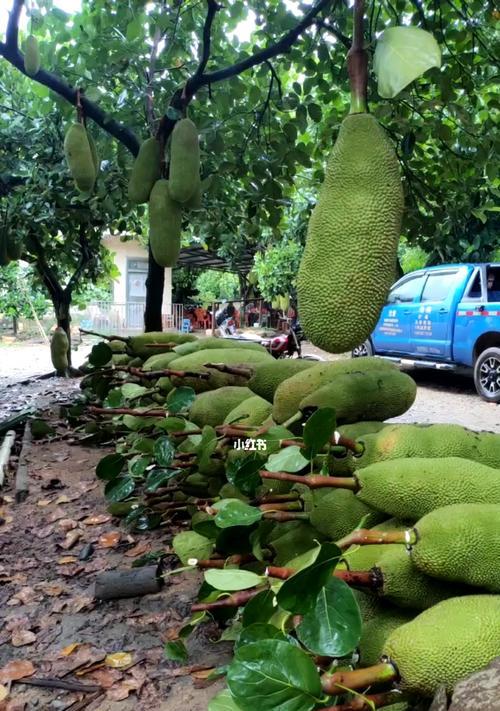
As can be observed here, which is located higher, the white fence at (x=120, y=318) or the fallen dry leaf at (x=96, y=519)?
the white fence at (x=120, y=318)

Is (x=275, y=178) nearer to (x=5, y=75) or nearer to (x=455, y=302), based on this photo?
(x=5, y=75)

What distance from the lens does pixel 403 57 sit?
0.95 m

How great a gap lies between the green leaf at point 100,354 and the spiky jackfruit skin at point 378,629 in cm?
176

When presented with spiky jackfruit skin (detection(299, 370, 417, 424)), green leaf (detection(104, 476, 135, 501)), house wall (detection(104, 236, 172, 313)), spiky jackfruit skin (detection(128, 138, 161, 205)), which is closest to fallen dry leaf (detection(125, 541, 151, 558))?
green leaf (detection(104, 476, 135, 501))

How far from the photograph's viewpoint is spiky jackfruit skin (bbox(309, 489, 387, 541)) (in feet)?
3.41

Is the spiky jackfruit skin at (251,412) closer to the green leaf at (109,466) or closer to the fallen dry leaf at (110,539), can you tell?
the green leaf at (109,466)

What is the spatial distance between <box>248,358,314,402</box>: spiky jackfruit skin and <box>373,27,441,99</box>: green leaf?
85 centimetres

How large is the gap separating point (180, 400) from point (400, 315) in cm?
613

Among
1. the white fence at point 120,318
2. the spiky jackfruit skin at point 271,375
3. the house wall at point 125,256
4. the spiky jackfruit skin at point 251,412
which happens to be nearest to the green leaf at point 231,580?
the spiky jackfruit skin at point 251,412

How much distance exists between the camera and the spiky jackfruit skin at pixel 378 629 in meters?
0.81

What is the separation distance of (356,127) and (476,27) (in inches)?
85.0

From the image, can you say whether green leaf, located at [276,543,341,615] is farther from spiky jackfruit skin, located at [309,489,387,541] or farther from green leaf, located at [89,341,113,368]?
green leaf, located at [89,341,113,368]

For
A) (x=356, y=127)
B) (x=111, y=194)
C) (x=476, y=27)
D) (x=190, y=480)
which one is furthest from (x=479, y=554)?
(x=111, y=194)

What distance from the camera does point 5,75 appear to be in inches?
203
